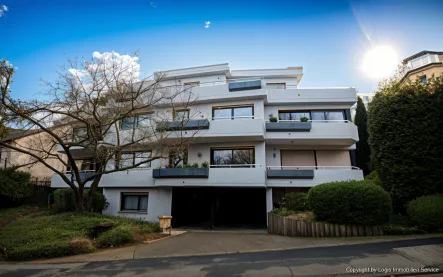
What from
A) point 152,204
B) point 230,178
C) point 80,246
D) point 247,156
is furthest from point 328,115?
point 80,246

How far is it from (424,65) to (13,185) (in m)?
42.2

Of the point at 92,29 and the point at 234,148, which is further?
the point at 234,148

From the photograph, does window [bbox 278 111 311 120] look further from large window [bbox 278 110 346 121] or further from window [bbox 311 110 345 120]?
window [bbox 311 110 345 120]

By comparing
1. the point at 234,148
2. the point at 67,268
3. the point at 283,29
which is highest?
the point at 283,29

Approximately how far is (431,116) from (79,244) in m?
15.9

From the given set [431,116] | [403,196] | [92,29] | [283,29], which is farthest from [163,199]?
[431,116]

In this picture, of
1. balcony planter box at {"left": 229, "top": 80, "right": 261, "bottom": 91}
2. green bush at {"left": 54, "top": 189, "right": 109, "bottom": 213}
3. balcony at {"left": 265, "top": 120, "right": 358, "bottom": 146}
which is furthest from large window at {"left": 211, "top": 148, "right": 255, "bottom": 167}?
green bush at {"left": 54, "top": 189, "right": 109, "bottom": 213}

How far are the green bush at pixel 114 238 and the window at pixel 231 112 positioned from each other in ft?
29.5

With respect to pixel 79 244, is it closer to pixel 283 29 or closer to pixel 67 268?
pixel 67 268

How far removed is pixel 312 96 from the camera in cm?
1723

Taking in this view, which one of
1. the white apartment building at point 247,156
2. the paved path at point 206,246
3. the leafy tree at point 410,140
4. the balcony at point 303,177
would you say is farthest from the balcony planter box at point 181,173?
the leafy tree at point 410,140

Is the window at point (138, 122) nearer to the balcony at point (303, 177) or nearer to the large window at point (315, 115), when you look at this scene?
the balcony at point (303, 177)

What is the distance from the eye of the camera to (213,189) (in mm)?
15047

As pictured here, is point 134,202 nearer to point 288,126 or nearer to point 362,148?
point 288,126
